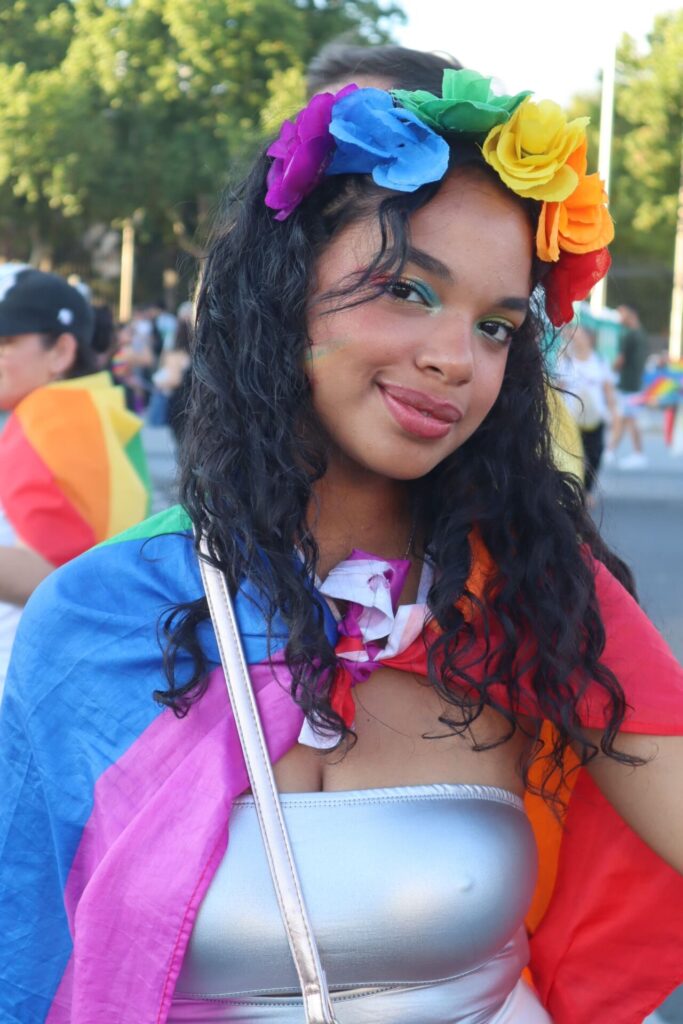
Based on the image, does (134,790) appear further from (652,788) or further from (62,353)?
(62,353)

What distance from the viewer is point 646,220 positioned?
40156 millimetres

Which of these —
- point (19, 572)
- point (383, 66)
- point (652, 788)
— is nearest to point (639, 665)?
point (652, 788)

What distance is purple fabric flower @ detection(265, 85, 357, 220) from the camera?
1.70m

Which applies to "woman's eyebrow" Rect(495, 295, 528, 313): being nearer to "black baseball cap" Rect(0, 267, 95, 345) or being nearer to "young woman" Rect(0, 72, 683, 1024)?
"young woman" Rect(0, 72, 683, 1024)

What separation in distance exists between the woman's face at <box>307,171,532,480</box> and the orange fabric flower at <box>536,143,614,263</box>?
29 millimetres

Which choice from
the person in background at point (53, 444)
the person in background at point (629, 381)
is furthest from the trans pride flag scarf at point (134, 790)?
the person in background at point (629, 381)

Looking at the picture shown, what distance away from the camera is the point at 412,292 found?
1674mm

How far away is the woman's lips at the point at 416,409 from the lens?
5.46 feet

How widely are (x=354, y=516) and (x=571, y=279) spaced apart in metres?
0.43

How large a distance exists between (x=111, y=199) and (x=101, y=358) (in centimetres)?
2786

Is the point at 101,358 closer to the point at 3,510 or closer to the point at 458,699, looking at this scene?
the point at 3,510

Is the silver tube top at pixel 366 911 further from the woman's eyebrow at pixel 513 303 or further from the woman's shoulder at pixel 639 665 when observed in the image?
the woman's eyebrow at pixel 513 303

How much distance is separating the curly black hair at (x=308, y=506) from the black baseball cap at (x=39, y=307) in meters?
2.14

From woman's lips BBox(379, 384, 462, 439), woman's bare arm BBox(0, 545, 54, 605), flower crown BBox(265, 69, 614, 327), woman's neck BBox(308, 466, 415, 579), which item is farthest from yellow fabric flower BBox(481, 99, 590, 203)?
woman's bare arm BBox(0, 545, 54, 605)
